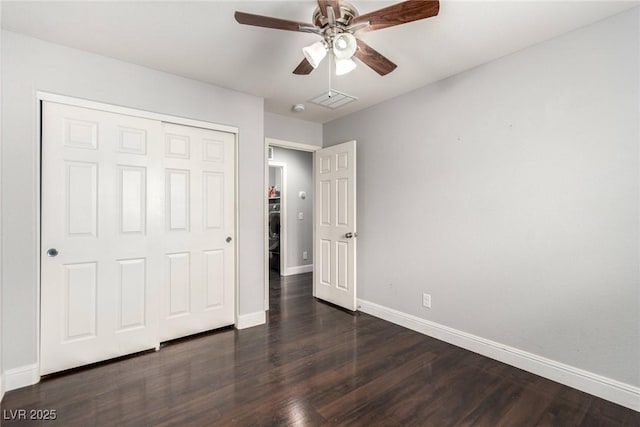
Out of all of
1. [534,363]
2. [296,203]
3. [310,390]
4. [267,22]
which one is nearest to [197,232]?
[310,390]

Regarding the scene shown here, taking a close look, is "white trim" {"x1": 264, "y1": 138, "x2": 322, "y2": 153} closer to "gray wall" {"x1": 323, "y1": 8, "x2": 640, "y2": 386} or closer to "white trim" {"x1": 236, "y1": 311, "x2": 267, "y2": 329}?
"gray wall" {"x1": 323, "y1": 8, "x2": 640, "y2": 386}

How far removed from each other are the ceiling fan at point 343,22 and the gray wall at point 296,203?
12.2 ft

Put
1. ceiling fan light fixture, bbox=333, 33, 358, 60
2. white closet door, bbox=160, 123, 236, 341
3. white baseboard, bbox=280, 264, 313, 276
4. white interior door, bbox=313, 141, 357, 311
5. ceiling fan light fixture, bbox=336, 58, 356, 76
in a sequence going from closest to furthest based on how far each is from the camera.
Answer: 1. ceiling fan light fixture, bbox=333, 33, 358, 60
2. ceiling fan light fixture, bbox=336, 58, 356, 76
3. white closet door, bbox=160, 123, 236, 341
4. white interior door, bbox=313, 141, 357, 311
5. white baseboard, bbox=280, 264, 313, 276

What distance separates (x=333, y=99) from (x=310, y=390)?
283cm

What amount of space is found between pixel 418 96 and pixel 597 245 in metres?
2.00

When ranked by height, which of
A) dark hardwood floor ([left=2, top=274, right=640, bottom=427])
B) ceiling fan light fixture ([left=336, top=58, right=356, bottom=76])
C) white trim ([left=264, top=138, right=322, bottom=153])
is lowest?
dark hardwood floor ([left=2, top=274, right=640, bottom=427])

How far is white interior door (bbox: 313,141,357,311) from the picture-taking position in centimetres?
354

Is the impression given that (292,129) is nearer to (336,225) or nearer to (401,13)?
(336,225)

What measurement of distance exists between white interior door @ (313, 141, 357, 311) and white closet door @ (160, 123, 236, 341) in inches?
51.8

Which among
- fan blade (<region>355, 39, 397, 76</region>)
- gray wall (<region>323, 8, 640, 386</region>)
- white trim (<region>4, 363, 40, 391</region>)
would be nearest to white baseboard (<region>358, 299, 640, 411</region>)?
gray wall (<region>323, 8, 640, 386</region>)

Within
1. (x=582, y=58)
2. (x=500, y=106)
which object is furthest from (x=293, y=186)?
(x=582, y=58)

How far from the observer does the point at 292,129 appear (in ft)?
12.9

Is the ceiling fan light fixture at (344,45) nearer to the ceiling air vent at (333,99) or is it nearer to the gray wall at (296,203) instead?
the ceiling air vent at (333,99)

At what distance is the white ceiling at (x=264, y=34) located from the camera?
1809 millimetres
